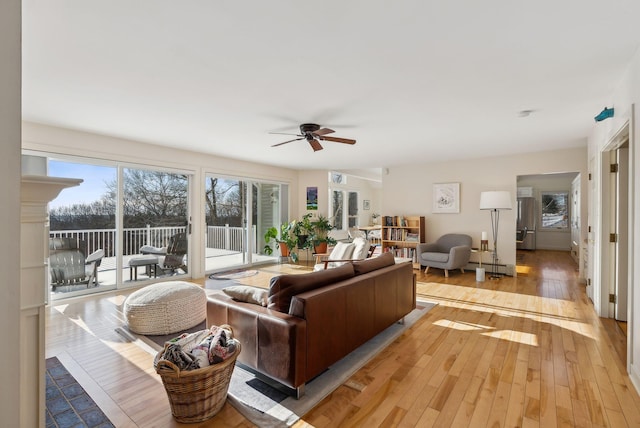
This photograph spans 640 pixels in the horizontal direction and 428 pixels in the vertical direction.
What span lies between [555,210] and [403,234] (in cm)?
580

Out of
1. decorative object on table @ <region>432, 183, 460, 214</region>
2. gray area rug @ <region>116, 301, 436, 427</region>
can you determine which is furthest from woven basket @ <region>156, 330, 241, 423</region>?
decorative object on table @ <region>432, 183, 460, 214</region>

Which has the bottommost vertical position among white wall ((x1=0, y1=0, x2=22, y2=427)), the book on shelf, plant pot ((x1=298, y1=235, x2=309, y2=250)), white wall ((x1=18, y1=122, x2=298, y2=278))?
plant pot ((x1=298, y1=235, x2=309, y2=250))

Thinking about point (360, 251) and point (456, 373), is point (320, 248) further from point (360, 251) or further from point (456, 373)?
point (456, 373)

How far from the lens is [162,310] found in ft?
10.1

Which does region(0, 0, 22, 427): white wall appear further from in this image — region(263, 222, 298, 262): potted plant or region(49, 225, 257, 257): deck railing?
region(263, 222, 298, 262): potted plant

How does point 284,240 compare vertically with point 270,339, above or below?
above

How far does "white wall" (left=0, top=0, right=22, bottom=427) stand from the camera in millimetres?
853

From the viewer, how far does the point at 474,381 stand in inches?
88.8

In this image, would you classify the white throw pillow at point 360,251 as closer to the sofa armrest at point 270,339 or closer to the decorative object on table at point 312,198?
the sofa armrest at point 270,339

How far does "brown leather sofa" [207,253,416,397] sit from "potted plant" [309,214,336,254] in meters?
4.59

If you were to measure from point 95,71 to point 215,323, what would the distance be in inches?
89.8

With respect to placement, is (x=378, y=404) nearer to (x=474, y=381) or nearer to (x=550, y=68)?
(x=474, y=381)

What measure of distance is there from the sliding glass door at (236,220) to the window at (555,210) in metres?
8.20

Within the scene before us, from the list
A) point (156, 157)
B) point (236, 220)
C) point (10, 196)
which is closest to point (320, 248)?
point (236, 220)
